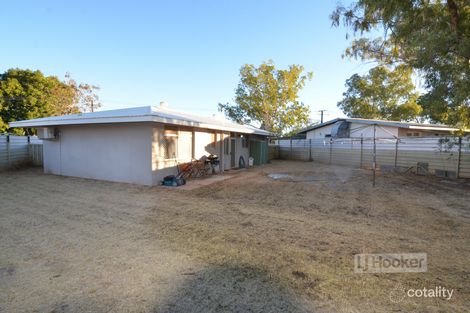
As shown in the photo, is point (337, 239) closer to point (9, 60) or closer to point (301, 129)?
point (301, 129)

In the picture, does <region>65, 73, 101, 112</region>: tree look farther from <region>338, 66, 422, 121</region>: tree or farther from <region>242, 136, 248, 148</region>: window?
<region>338, 66, 422, 121</region>: tree

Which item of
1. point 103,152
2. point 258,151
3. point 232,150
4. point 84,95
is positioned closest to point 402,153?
point 258,151

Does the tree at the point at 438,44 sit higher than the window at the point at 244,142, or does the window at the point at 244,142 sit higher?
the tree at the point at 438,44

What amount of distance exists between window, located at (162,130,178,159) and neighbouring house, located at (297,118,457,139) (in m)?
10.5

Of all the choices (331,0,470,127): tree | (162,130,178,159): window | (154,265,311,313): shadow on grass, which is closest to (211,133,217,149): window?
(162,130,178,159): window

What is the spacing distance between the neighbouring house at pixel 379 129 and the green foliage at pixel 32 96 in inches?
928

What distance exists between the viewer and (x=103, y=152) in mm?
9219

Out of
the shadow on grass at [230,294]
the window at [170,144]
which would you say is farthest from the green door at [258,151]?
the shadow on grass at [230,294]

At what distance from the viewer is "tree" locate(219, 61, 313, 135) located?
24.6 m

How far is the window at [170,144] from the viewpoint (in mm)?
8680

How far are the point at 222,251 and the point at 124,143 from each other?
22.6 feet

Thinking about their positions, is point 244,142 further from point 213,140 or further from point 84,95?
point 84,95

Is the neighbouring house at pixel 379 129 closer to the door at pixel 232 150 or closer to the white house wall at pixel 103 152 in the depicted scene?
the door at pixel 232 150

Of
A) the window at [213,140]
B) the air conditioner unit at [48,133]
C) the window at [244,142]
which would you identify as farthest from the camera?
the window at [244,142]
